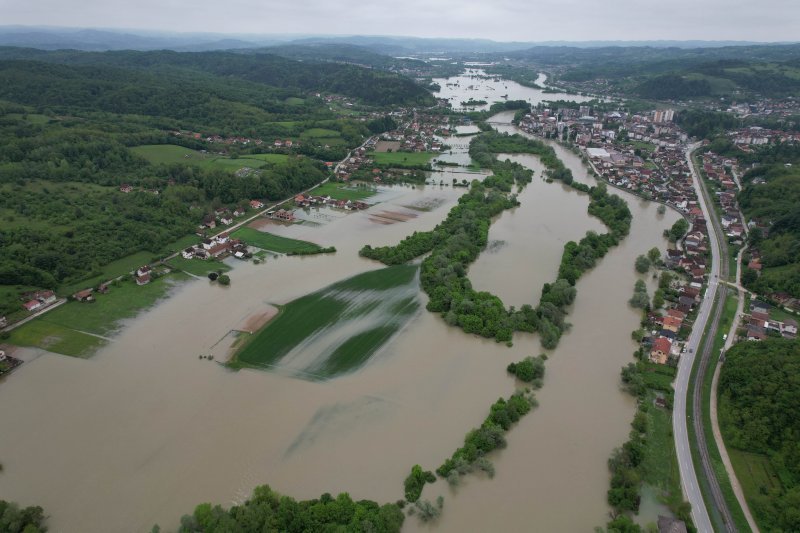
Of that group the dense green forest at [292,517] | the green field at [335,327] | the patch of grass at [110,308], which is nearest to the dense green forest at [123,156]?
the patch of grass at [110,308]

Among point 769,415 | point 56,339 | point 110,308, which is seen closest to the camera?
point 769,415

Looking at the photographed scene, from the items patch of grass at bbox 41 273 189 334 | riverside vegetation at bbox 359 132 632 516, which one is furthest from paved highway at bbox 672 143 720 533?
patch of grass at bbox 41 273 189 334

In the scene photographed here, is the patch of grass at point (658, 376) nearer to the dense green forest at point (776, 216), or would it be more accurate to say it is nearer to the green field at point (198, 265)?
the dense green forest at point (776, 216)

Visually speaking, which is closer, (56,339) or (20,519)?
(20,519)

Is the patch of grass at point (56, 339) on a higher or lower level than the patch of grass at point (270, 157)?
lower

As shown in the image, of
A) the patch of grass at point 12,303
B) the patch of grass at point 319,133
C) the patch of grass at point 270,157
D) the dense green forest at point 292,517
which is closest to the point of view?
the dense green forest at point 292,517

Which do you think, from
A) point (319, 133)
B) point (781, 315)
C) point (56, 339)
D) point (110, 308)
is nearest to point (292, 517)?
point (56, 339)

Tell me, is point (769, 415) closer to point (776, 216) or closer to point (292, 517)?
point (292, 517)
